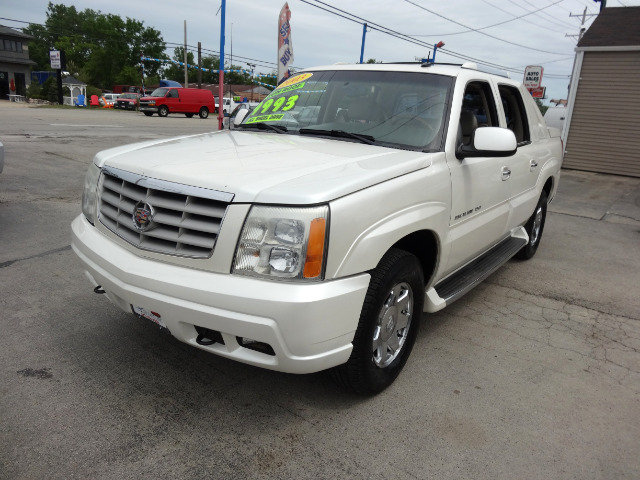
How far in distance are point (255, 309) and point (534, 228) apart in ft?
14.3

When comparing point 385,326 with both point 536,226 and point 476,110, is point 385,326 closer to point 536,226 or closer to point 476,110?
point 476,110

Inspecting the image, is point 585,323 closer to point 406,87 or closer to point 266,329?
point 406,87

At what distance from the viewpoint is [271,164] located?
8.61 ft

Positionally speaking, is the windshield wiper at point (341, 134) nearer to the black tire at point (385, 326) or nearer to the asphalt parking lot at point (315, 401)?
the black tire at point (385, 326)

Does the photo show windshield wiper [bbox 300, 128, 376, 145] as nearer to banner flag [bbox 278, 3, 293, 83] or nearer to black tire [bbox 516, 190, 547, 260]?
black tire [bbox 516, 190, 547, 260]

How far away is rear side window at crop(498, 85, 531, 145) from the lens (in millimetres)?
4348

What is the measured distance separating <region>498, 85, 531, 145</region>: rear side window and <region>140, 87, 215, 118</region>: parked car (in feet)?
102

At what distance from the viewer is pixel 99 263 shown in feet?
8.80

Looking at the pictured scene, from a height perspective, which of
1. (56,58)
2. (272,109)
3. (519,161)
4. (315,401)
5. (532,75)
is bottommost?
(315,401)

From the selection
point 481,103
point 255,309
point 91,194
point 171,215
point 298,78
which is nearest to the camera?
point 255,309

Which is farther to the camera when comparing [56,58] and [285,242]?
[56,58]

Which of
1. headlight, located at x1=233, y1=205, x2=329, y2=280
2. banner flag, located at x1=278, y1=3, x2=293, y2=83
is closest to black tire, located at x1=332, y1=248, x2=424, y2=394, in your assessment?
headlight, located at x1=233, y1=205, x2=329, y2=280

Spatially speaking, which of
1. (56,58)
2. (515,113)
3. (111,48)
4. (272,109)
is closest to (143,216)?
(272,109)

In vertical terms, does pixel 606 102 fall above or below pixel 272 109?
above
